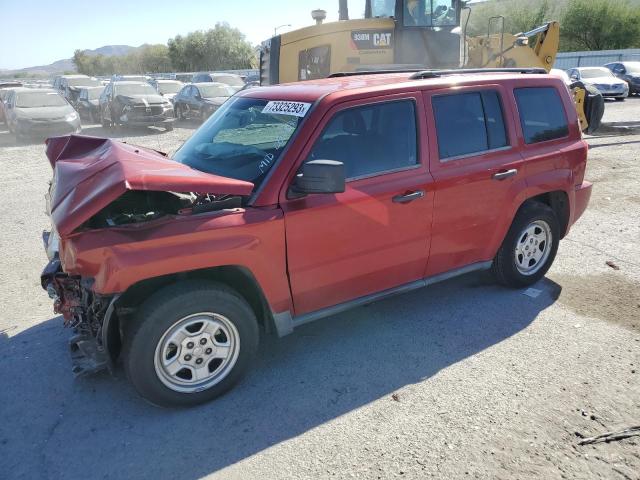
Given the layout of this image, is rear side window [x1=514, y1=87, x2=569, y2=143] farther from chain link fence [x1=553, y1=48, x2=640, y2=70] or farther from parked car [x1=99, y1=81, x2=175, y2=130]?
chain link fence [x1=553, y1=48, x2=640, y2=70]

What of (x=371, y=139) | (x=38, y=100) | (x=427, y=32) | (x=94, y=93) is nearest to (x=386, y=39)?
(x=427, y=32)

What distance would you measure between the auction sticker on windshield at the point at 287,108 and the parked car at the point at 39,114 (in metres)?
14.2

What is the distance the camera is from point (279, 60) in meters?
10.8

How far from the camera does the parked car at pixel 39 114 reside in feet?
51.4

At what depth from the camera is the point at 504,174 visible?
13.6 feet

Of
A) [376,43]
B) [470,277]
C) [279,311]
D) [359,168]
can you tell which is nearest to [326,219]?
[359,168]

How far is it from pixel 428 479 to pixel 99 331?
6.86 feet

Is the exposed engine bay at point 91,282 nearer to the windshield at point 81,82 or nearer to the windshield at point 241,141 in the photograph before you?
the windshield at point 241,141

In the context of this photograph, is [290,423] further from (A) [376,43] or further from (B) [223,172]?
(A) [376,43]

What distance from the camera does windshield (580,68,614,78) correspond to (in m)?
22.7

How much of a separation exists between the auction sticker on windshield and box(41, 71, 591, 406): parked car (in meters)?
0.02

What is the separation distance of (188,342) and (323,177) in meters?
1.29

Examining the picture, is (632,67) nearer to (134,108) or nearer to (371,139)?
(134,108)

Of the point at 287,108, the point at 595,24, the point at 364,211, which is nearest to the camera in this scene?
the point at 364,211
